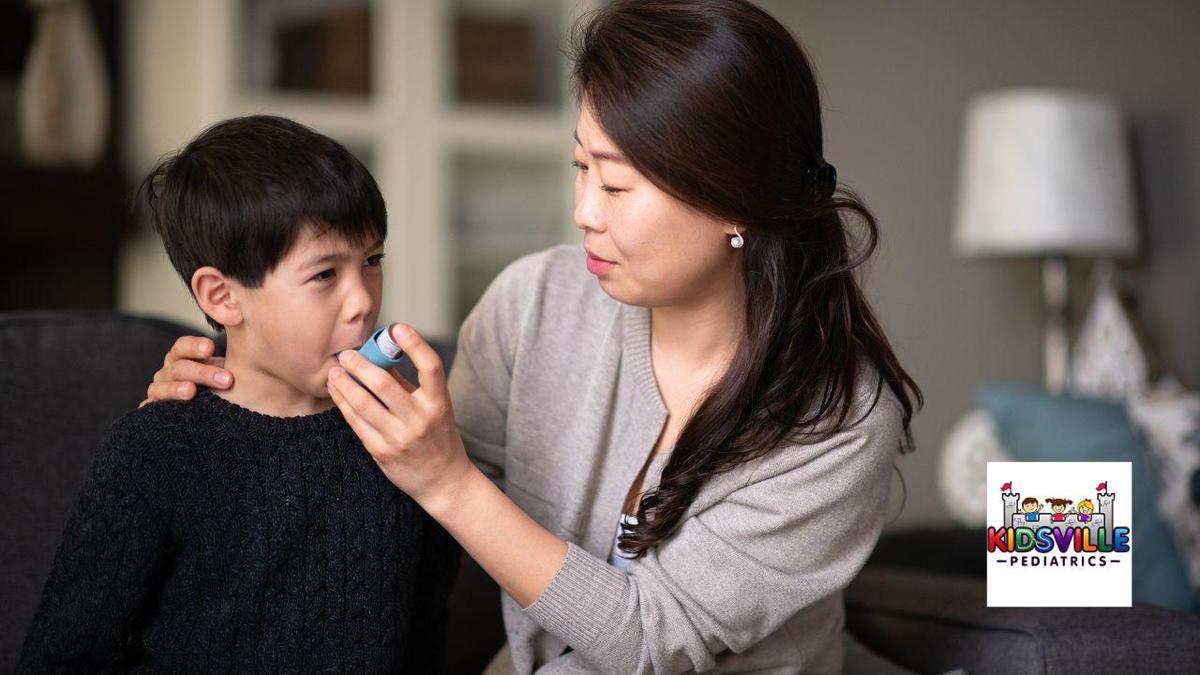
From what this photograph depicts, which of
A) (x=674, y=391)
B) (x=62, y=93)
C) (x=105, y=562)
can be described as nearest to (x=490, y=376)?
(x=674, y=391)

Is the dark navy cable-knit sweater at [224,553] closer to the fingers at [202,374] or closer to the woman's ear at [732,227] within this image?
A: the fingers at [202,374]

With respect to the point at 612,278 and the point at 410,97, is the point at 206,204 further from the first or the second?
the point at 410,97

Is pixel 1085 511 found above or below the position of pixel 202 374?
→ below

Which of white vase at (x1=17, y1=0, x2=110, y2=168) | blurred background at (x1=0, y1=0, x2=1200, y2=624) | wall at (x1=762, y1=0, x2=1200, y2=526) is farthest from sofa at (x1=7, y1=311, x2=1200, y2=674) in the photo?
white vase at (x1=17, y1=0, x2=110, y2=168)

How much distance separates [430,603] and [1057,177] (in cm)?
207

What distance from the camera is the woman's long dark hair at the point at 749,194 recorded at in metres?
1.12

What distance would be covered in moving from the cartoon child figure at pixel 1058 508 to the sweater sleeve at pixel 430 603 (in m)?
0.59

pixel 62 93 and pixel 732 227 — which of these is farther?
pixel 62 93

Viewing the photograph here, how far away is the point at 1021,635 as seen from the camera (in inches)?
51.2

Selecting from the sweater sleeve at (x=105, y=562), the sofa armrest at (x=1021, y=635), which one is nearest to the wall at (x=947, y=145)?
the sofa armrest at (x=1021, y=635)

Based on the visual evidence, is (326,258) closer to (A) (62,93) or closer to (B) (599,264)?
(B) (599,264)

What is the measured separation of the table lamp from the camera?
276cm

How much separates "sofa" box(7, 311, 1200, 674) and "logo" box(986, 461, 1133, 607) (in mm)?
220

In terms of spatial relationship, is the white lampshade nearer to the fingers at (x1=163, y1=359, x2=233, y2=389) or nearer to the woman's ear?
the woman's ear
